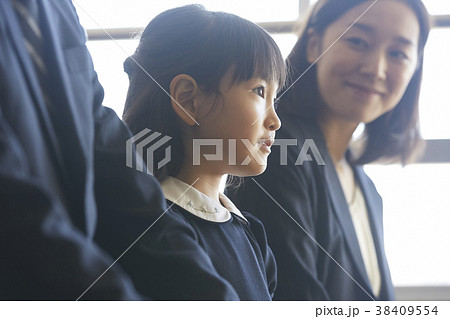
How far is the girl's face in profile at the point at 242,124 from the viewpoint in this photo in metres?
0.69

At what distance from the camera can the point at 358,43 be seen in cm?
78

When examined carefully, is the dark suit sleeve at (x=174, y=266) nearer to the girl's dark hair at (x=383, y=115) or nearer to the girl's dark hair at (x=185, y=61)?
the girl's dark hair at (x=185, y=61)

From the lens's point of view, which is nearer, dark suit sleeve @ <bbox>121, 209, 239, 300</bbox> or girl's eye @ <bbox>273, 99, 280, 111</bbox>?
dark suit sleeve @ <bbox>121, 209, 239, 300</bbox>

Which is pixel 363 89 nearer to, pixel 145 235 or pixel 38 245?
pixel 145 235

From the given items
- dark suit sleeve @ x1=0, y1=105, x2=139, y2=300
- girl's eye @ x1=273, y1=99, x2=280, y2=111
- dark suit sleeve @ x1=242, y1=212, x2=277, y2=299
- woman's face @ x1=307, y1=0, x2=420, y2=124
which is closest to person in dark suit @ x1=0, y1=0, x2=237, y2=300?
dark suit sleeve @ x1=0, y1=105, x2=139, y2=300

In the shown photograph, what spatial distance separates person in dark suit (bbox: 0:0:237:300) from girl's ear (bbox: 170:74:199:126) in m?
0.09

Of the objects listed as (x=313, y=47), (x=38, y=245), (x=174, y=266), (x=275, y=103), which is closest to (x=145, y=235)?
(x=174, y=266)

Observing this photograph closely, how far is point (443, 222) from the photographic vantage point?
790mm

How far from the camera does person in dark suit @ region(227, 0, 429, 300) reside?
Result: 75 cm

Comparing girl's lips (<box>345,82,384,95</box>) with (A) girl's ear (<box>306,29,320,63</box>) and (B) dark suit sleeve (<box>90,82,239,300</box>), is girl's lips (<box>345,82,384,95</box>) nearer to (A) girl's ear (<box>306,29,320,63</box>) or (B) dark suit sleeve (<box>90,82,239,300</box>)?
(A) girl's ear (<box>306,29,320,63</box>)

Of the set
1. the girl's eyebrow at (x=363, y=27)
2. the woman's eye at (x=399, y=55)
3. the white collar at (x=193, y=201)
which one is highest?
the girl's eyebrow at (x=363, y=27)

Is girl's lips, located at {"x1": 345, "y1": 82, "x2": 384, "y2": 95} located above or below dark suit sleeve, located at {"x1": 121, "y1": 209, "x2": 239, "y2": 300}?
above

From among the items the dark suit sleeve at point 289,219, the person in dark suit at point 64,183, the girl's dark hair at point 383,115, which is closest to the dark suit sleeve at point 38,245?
the person in dark suit at point 64,183

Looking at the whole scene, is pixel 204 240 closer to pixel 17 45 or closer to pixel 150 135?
pixel 150 135
